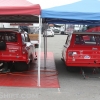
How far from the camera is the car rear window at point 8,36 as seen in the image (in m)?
8.76

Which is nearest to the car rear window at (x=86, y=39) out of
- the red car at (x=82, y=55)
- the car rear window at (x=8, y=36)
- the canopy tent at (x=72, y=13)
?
the red car at (x=82, y=55)

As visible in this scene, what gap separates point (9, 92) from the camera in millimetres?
6500

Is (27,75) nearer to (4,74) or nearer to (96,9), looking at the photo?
(4,74)

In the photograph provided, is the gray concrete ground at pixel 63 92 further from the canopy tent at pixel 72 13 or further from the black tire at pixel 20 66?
the canopy tent at pixel 72 13

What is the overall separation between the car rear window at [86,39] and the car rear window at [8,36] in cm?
245

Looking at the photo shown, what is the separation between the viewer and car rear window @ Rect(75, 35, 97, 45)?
28.6 ft

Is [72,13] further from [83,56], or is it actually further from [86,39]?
[86,39]

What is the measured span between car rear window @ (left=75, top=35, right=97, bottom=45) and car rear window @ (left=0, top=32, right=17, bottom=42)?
8.04ft

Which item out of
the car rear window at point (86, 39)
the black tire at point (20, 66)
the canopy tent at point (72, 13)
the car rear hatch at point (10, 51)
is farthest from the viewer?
the black tire at point (20, 66)

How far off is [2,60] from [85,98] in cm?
380

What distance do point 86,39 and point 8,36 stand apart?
312 centimetres

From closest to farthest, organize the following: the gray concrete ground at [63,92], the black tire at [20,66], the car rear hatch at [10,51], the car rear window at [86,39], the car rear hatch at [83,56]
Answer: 1. the gray concrete ground at [63,92]
2. the car rear hatch at [83,56]
3. the car rear hatch at [10,51]
4. the car rear window at [86,39]
5. the black tire at [20,66]

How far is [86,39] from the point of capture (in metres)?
8.95

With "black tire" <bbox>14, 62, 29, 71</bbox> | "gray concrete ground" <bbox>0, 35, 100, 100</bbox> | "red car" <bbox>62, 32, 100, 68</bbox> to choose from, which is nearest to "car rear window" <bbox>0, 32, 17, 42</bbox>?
"black tire" <bbox>14, 62, 29, 71</bbox>
